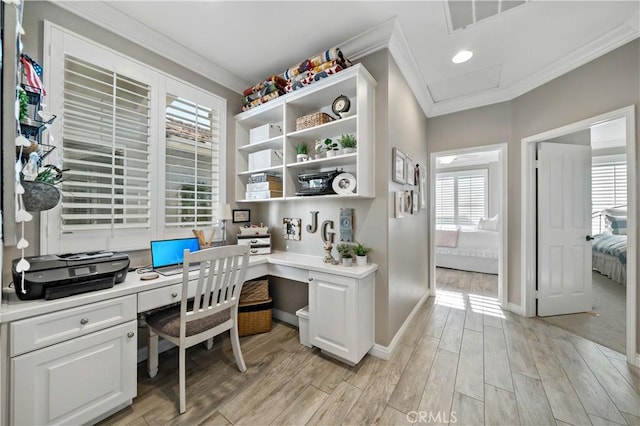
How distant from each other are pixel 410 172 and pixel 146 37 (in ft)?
8.97

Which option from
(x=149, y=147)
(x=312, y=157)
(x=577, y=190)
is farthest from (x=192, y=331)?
(x=577, y=190)

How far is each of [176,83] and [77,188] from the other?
1.24 metres

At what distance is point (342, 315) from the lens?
1846 mm

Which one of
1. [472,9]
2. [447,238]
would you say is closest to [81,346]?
[472,9]

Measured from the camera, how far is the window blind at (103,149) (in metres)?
1.66

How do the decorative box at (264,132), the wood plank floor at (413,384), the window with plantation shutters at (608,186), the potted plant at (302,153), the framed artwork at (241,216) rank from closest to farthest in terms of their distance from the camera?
1. the wood plank floor at (413,384)
2. the potted plant at (302,153)
3. the decorative box at (264,132)
4. the framed artwork at (241,216)
5. the window with plantation shutters at (608,186)

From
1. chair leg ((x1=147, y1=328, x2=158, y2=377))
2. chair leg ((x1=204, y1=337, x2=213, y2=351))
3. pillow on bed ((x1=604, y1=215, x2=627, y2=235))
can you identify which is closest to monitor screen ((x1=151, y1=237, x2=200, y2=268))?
chair leg ((x1=147, y1=328, x2=158, y2=377))

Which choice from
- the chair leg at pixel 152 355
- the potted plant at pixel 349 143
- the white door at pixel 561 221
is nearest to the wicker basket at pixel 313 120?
the potted plant at pixel 349 143

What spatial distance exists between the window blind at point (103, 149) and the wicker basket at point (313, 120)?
4.35 ft

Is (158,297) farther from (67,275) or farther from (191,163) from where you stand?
(191,163)

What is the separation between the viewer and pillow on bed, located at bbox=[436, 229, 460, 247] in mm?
4883

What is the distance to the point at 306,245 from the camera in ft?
8.24

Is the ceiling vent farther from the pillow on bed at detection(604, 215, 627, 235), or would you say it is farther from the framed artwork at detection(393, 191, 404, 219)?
the pillow on bed at detection(604, 215, 627, 235)

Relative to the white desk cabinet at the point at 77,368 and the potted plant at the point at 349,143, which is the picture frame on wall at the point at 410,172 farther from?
the white desk cabinet at the point at 77,368
